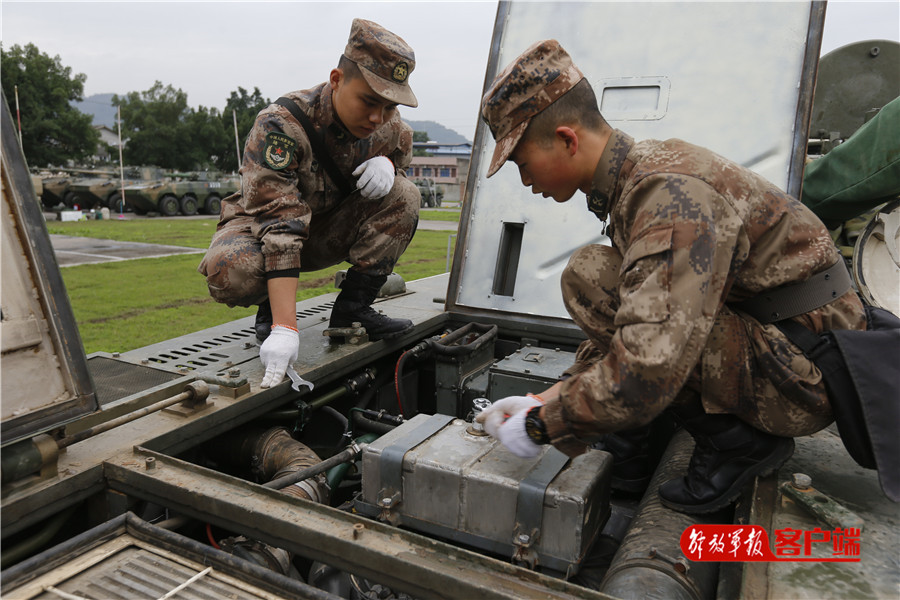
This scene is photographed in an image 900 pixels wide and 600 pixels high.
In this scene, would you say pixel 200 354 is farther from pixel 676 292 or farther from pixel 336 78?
pixel 676 292

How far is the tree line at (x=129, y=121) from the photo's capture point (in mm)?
34625

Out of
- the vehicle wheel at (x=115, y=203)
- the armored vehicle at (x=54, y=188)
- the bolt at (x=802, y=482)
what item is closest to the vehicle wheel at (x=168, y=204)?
the vehicle wheel at (x=115, y=203)

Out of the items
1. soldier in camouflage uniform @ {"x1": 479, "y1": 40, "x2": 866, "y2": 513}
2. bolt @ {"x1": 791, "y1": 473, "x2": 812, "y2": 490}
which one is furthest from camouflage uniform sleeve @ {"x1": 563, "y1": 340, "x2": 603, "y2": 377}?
bolt @ {"x1": 791, "y1": 473, "x2": 812, "y2": 490}

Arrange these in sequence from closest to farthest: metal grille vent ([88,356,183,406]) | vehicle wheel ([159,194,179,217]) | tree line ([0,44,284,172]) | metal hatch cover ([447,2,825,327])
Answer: metal grille vent ([88,356,183,406]) < metal hatch cover ([447,2,825,327]) < vehicle wheel ([159,194,179,217]) < tree line ([0,44,284,172])

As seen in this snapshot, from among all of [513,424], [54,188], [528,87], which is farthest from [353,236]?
[54,188]

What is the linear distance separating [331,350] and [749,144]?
216 cm

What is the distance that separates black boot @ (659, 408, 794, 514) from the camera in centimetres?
164

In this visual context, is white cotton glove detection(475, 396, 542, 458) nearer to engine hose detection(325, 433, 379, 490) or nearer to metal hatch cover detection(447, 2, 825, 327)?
engine hose detection(325, 433, 379, 490)

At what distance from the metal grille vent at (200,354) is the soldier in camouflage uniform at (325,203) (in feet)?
0.42

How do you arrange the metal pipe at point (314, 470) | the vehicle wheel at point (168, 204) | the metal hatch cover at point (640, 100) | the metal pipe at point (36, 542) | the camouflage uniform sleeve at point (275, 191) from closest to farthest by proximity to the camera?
1. the metal pipe at point (36, 542)
2. the metal pipe at point (314, 470)
3. the camouflage uniform sleeve at point (275, 191)
4. the metal hatch cover at point (640, 100)
5. the vehicle wheel at point (168, 204)

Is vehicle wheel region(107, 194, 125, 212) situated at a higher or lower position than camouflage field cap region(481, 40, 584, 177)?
lower

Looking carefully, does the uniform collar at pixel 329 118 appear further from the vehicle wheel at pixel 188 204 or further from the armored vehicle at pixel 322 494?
the vehicle wheel at pixel 188 204

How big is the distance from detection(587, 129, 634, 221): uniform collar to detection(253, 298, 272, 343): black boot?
1.60m

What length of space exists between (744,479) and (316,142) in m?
2.01
